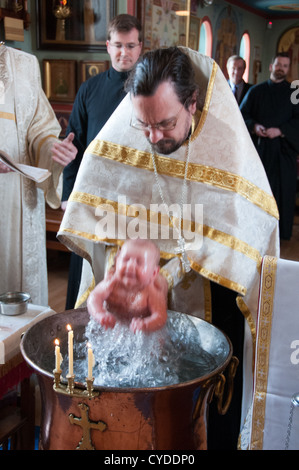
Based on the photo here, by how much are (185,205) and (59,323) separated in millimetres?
582

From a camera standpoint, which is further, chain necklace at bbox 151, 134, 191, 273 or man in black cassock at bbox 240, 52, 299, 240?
man in black cassock at bbox 240, 52, 299, 240

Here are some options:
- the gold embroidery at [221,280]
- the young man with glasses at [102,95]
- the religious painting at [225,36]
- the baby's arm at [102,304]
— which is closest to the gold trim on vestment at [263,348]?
the gold embroidery at [221,280]

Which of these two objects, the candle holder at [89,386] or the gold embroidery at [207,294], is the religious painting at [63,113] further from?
the candle holder at [89,386]

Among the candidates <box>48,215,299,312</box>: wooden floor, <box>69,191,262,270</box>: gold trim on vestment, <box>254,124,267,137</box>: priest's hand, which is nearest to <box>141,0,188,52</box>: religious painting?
<box>254,124,267,137</box>: priest's hand

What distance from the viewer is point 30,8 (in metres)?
5.43

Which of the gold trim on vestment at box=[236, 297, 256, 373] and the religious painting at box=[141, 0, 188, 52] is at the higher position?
the religious painting at box=[141, 0, 188, 52]

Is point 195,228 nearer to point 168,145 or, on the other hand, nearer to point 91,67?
point 168,145

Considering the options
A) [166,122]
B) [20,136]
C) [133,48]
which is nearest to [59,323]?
[166,122]

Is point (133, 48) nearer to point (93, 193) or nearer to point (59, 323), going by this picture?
point (93, 193)

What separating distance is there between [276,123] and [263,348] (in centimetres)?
489

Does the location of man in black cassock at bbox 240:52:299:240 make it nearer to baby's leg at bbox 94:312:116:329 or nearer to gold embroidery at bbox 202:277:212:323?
gold embroidery at bbox 202:277:212:323

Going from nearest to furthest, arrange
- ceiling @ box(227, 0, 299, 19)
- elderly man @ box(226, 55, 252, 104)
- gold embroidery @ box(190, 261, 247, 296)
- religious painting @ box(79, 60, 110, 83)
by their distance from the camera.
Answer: gold embroidery @ box(190, 261, 247, 296) < religious painting @ box(79, 60, 110, 83) < elderly man @ box(226, 55, 252, 104) < ceiling @ box(227, 0, 299, 19)

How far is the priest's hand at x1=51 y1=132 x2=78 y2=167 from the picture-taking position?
97.0 inches

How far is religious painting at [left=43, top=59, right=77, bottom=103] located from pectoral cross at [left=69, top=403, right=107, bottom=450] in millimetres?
4815
